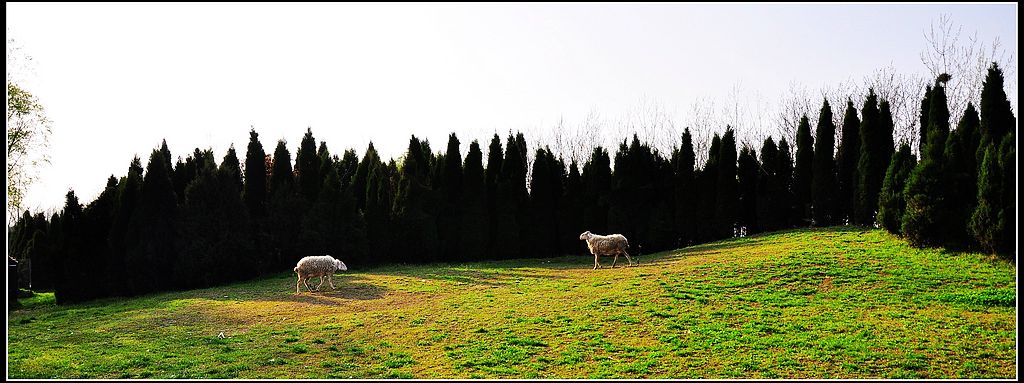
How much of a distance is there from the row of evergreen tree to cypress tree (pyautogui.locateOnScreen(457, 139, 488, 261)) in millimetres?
88

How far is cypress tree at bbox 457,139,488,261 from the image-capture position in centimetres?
3070

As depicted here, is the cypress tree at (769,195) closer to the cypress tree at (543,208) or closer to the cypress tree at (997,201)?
the cypress tree at (543,208)

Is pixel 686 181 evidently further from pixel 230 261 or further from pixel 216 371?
pixel 216 371

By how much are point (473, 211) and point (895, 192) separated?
16.4 metres

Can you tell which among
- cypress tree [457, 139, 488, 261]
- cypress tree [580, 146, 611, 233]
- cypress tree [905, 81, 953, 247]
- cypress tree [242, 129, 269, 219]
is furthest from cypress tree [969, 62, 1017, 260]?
cypress tree [242, 129, 269, 219]

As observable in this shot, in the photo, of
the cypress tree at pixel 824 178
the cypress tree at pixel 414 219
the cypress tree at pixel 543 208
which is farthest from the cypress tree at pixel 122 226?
the cypress tree at pixel 824 178

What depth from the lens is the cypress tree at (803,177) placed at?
31750 millimetres

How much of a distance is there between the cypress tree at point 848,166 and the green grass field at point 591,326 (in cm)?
944

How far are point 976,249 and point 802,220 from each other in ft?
40.9

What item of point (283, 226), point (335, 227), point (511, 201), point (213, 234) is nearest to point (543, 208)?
point (511, 201)

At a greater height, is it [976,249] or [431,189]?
[431,189]

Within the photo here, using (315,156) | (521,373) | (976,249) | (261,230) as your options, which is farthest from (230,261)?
(976,249)

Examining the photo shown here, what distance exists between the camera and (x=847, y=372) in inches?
388

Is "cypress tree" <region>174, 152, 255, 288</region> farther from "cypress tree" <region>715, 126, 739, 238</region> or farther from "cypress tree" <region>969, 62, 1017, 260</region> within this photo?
"cypress tree" <region>969, 62, 1017, 260</region>
